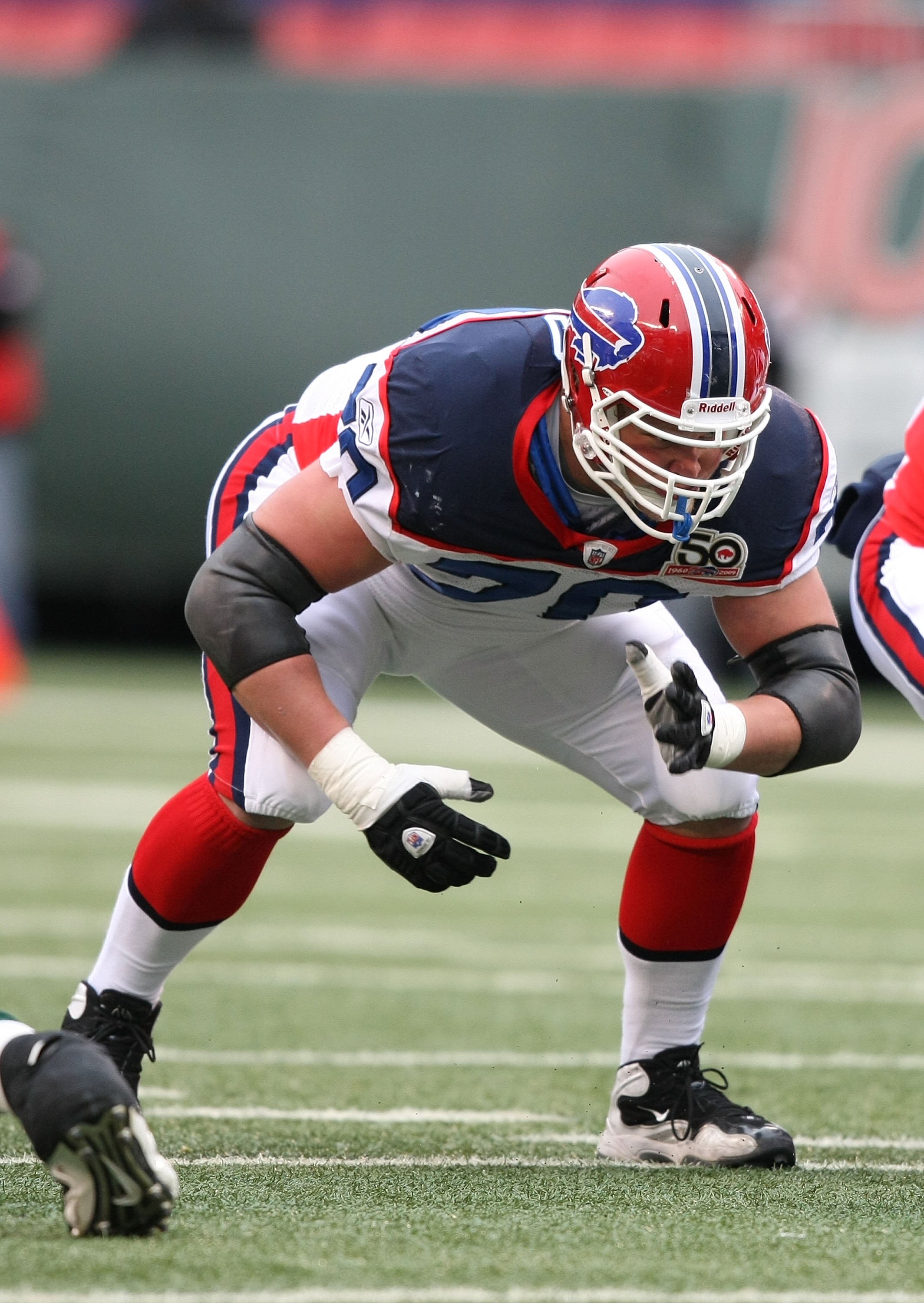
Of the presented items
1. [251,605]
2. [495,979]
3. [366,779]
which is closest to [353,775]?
[366,779]

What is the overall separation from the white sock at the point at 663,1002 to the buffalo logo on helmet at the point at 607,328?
1.04m

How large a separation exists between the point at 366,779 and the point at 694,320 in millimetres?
768

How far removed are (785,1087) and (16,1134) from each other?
1398 millimetres

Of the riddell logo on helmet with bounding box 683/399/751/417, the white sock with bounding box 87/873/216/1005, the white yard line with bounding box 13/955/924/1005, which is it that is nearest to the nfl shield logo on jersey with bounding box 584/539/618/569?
the riddell logo on helmet with bounding box 683/399/751/417

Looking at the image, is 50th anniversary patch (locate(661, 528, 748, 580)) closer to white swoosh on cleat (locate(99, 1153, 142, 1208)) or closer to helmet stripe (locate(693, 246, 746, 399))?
helmet stripe (locate(693, 246, 746, 399))

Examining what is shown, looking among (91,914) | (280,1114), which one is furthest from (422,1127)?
(91,914)

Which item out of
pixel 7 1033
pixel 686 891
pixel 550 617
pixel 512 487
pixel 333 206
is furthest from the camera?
pixel 333 206

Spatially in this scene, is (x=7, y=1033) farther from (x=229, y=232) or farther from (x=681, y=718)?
(x=229, y=232)

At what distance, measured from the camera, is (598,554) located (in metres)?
2.83

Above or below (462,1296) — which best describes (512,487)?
above

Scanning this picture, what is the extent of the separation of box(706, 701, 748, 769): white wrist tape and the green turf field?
0.61 metres

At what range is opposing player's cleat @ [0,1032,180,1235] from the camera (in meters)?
2.34

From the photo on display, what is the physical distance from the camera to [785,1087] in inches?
144

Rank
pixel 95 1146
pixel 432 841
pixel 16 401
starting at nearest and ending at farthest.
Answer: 1. pixel 95 1146
2. pixel 432 841
3. pixel 16 401
